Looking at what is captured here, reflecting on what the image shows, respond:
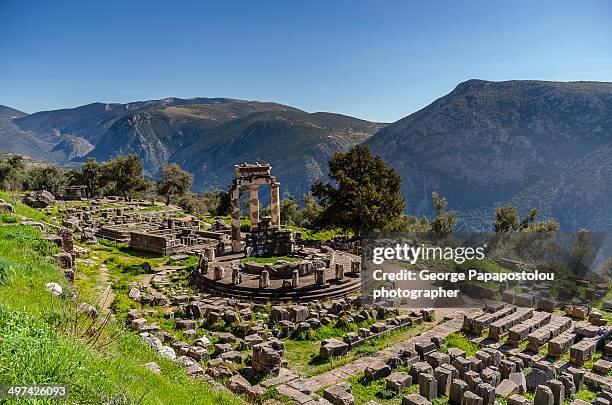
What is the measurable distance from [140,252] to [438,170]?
111 meters

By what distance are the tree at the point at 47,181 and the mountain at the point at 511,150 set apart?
7799 cm

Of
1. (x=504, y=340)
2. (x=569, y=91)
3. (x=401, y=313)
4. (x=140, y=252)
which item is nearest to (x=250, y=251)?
(x=140, y=252)

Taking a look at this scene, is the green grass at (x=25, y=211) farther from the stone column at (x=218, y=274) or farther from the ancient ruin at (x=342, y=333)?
the stone column at (x=218, y=274)

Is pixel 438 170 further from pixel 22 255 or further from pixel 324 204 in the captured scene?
pixel 22 255

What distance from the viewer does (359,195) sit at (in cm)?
3656

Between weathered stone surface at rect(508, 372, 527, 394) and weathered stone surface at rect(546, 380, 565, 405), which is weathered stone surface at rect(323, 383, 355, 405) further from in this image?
weathered stone surface at rect(546, 380, 565, 405)

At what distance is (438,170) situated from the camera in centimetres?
13088

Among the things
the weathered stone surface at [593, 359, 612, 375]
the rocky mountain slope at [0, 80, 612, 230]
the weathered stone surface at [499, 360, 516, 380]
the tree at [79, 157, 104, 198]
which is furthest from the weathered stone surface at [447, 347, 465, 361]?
the rocky mountain slope at [0, 80, 612, 230]

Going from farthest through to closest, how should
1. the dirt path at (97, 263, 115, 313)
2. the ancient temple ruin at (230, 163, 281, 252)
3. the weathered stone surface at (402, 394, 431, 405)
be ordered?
the ancient temple ruin at (230, 163, 281, 252), the dirt path at (97, 263, 115, 313), the weathered stone surface at (402, 394, 431, 405)

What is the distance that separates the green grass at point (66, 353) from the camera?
5441 millimetres

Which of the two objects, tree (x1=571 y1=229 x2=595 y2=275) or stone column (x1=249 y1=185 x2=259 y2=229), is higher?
stone column (x1=249 y1=185 x2=259 y2=229)

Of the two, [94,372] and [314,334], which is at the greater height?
[94,372]

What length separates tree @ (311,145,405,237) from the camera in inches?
1436

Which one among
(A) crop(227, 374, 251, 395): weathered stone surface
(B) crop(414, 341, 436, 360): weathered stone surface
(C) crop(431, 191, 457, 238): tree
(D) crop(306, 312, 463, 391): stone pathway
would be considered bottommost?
(D) crop(306, 312, 463, 391): stone pathway
